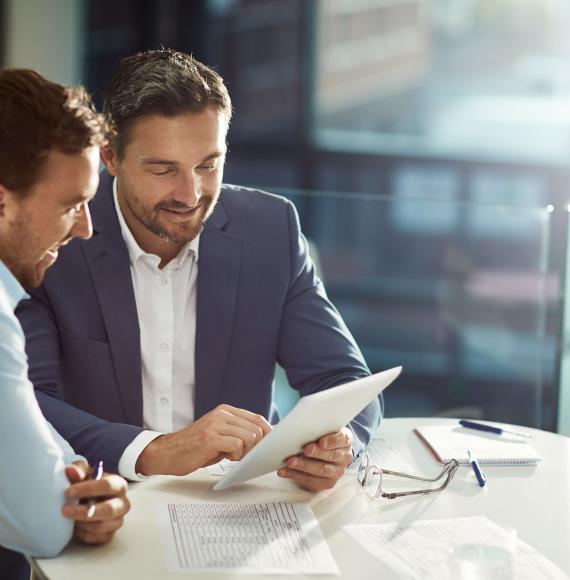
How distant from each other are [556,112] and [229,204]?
3.35 meters

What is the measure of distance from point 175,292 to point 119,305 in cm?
13

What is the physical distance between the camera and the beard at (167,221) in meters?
1.90

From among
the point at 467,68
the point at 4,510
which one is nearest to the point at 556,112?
the point at 467,68

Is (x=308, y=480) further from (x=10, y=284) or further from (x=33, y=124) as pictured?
(x=33, y=124)

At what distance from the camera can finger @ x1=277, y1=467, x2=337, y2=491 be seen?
1.52 metres

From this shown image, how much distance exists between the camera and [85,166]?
4.50 feet

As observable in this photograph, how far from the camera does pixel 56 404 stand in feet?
5.63

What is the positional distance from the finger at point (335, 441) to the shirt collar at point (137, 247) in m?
0.60

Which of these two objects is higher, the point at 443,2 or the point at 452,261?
the point at 443,2

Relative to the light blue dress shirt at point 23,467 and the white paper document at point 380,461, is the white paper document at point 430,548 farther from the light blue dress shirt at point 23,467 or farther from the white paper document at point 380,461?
the light blue dress shirt at point 23,467

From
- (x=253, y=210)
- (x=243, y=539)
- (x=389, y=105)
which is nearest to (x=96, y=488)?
(x=243, y=539)

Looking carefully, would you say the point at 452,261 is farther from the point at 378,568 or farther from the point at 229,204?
the point at 378,568

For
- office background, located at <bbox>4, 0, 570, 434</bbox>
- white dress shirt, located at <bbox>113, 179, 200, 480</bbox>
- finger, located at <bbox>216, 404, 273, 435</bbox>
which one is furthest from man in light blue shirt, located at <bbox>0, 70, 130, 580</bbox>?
office background, located at <bbox>4, 0, 570, 434</bbox>

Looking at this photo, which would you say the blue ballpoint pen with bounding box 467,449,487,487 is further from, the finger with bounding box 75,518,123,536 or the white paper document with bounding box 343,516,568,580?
the finger with bounding box 75,518,123,536
